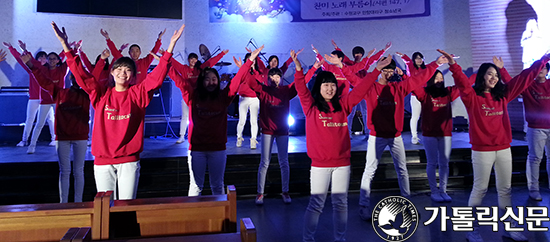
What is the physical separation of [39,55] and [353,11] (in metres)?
6.17

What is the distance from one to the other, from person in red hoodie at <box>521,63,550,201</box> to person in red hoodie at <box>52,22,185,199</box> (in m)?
3.99

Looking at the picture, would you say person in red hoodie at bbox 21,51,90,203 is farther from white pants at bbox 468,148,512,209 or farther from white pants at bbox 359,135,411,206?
white pants at bbox 468,148,512,209

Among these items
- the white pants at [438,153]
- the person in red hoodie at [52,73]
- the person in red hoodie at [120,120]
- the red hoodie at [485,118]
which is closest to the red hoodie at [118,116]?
the person in red hoodie at [120,120]

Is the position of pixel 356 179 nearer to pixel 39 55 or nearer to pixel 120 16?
pixel 39 55

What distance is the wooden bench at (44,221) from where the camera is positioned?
1.47 metres

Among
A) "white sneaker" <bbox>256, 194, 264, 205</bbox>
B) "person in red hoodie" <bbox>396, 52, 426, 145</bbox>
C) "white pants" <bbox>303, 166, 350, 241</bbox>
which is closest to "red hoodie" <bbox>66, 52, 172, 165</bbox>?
"white pants" <bbox>303, 166, 350, 241</bbox>

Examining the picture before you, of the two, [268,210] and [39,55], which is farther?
[39,55]

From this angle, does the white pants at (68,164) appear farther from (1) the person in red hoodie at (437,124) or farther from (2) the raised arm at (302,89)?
(1) the person in red hoodie at (437,124)

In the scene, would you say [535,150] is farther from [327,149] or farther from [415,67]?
[327,149]

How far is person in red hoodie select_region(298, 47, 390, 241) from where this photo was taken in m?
2.72

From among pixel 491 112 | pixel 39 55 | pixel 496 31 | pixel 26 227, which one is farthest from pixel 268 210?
pixel 496 31

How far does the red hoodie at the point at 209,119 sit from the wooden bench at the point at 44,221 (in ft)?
5.16

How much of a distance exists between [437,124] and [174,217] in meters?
3.40

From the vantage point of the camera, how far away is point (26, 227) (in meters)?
1.48
